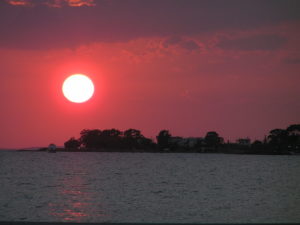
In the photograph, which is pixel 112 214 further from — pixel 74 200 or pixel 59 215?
pixel 74 200

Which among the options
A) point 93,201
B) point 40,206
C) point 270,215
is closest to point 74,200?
point 93,201

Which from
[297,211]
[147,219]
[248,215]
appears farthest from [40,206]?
[297,211]

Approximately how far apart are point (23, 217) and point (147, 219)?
9.94m

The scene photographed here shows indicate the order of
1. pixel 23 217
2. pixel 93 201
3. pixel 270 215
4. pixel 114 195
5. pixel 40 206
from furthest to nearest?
pixel 114 195 < pixel 93 201 < pixel 40 206 < pixel 270 215 < pixel 23 217

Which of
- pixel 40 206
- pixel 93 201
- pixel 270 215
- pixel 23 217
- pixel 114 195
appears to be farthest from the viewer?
pixel 114 195

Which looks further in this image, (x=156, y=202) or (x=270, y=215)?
(x=156, y=202)

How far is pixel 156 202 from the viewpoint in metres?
48.7

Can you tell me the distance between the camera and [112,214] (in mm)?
38562

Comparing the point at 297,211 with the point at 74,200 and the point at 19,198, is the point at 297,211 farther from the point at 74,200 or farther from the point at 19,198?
the point at 19,198

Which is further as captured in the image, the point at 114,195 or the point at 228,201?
the point at 114,195

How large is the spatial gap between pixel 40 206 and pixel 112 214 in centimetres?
828

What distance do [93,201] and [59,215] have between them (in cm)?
1179

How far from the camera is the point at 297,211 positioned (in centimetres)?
3978

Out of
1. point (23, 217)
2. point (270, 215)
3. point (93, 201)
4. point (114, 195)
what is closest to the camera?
point (23, 217)
